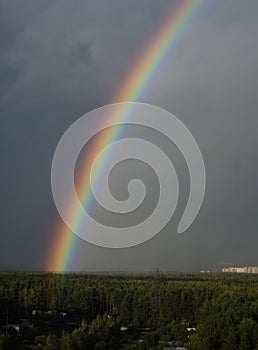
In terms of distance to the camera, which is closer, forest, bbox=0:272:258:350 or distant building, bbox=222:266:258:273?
forest, bbox=0:272:258:350

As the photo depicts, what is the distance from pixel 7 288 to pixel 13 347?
60.6 ft

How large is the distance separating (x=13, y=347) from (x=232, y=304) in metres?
9.24

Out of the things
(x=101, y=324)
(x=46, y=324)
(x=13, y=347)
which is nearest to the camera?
(x=13, y=347)

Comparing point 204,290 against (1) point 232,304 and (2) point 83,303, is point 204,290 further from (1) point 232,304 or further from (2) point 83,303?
(1) point 232,304

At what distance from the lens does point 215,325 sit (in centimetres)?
1666

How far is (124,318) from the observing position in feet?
92.4

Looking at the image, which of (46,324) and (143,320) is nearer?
(46,324)

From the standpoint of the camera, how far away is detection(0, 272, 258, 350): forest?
15.9 m

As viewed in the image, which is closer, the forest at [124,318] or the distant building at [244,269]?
the forest at [124,318]

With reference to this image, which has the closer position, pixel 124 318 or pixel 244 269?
pixel 124 318

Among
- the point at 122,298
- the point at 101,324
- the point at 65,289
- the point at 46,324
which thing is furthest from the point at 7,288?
the point at 101,324

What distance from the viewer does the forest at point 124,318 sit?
625 inches

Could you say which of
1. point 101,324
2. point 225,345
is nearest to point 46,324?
point 101,324

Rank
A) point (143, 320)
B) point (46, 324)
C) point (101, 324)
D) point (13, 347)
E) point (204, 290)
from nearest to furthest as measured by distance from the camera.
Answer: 1. point (13, 347)
2. point (101, 324)
3. point (46, 324)
4. point (143, 320)
5. point (204, 290)
